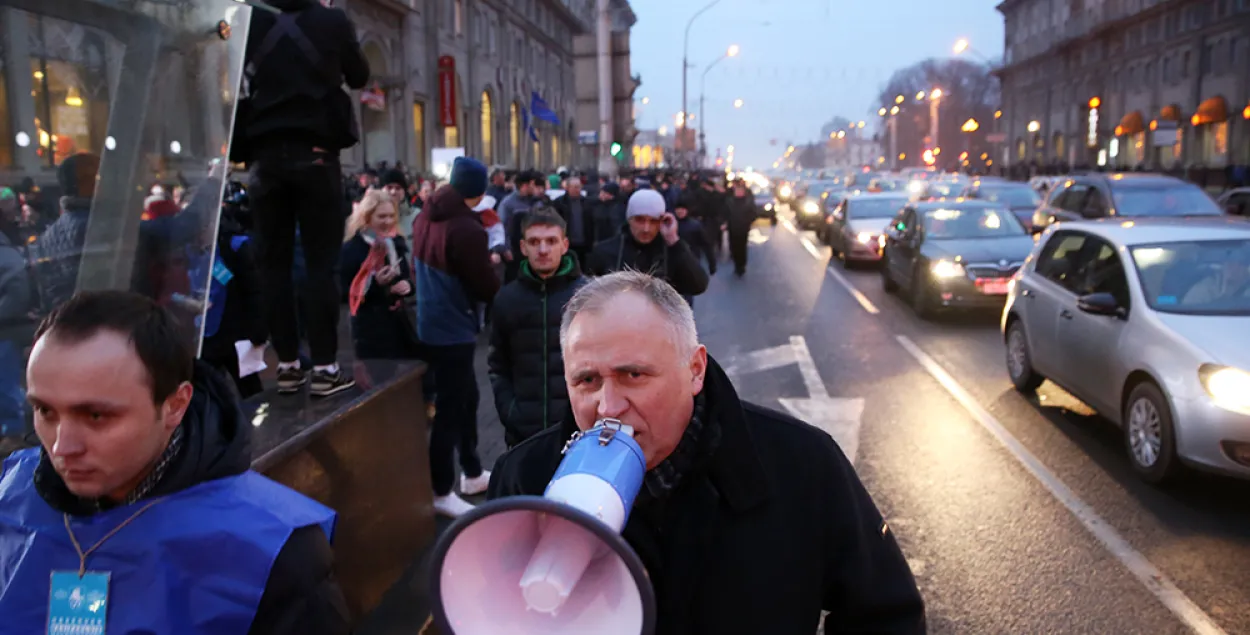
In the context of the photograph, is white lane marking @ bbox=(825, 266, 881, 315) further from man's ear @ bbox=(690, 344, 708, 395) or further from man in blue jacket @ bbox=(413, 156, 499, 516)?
man's ear @ bbox=(690, 344, 708, 395)

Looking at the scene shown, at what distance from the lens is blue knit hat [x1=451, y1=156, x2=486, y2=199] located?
5953 mm

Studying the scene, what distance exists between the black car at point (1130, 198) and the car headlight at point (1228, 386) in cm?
960

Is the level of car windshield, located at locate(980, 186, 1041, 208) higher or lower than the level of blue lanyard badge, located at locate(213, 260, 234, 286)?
lower

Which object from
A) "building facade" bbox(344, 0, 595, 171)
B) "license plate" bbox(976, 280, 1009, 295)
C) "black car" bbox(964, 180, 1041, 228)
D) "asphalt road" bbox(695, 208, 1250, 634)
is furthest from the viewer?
"building facade" bbox(344, 0, 595, 171)

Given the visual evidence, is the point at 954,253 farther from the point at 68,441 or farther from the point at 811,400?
Answer: the point at 68,441

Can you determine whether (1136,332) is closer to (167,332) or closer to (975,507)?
(975,507)

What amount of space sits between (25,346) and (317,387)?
120 cm

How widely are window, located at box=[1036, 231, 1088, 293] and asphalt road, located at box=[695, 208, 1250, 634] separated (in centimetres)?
107

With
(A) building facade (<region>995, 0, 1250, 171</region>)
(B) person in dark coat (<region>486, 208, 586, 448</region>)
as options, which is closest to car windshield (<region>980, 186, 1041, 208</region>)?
(B) person in dark coat (<region>486, 208, 586, 448</region>)

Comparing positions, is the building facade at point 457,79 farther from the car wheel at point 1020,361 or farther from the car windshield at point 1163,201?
the car wheel at point 1020,361

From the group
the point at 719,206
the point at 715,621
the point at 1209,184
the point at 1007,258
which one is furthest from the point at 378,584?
the point at 1209,184

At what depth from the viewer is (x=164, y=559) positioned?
6.50 feet

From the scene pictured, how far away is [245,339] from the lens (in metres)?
6.39

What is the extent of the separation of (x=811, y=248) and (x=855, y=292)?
11.0 meters
